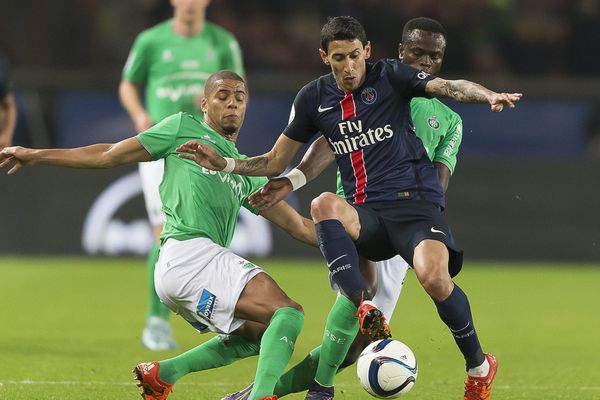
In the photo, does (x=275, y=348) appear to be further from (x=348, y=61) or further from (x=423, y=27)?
(x=423, y=27)

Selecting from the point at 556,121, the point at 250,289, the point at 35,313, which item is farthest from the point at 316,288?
the point at 250,289

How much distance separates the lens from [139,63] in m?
9.72

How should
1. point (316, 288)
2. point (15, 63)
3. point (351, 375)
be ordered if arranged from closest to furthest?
point (351, 375) → point (316, 288) → point (15, 63)

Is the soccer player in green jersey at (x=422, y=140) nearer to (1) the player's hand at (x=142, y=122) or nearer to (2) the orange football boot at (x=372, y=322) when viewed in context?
(2) the orange football boot at (x=372, y=322)

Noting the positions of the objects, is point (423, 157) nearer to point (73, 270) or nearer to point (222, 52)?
point (222, 52)

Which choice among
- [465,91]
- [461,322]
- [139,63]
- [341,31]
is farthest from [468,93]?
[139,63]

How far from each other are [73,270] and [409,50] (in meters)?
7.48

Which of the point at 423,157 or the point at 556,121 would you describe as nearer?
the point at 423,157

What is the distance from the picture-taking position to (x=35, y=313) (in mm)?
10672

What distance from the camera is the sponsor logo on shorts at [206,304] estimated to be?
6.06 metres

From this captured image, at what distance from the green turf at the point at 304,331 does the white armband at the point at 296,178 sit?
47.6 inches

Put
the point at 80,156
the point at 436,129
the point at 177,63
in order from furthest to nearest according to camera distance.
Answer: the point at 177,63
the point at 436,129
the point at 80,156

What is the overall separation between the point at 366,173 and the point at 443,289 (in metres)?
0.78

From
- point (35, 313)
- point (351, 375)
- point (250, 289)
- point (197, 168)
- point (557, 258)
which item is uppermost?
point (197, 168)
